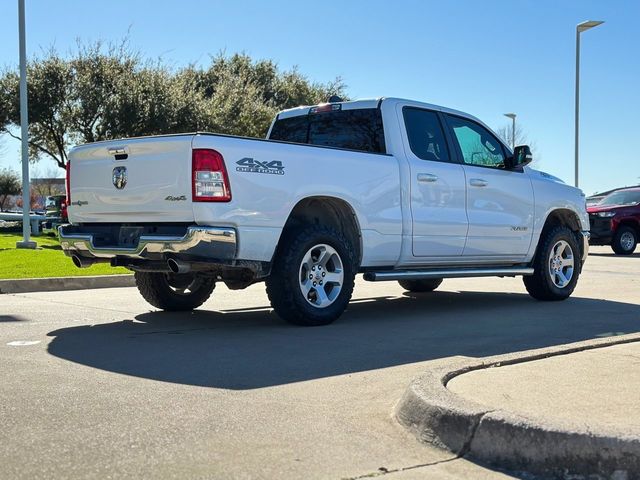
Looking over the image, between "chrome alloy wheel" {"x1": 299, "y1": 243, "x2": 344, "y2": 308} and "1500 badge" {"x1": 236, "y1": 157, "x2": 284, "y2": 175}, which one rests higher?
"1500 badge" {"x1": 236, "y1": 157, "x2": 284, "y2": 175}

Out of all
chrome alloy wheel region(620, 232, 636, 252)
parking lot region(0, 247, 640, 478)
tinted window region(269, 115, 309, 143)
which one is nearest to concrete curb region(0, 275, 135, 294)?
parking lot region(0, 247, 640, 478)

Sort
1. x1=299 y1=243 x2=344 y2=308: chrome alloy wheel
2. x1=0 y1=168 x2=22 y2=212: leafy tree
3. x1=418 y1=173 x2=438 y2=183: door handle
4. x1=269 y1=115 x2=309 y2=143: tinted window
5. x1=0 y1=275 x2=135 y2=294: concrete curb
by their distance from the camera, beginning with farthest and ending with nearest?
x1=0 y1=168 x2=22 y2=212: leafy tree, x1=0 y1=275 x2=135 y2=294: concrete curb, x1=269 y1=115 x2=309 y2=143: tinted window, x1=418 y1=173 x2=438 y2=183: door handle, x1=299 y1=243 x2=344 y2=308: chrome alloy wheel

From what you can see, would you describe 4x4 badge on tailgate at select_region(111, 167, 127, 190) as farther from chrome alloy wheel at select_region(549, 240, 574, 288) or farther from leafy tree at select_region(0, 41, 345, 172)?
leafy tree at select_region(0, 41, 345, 172)

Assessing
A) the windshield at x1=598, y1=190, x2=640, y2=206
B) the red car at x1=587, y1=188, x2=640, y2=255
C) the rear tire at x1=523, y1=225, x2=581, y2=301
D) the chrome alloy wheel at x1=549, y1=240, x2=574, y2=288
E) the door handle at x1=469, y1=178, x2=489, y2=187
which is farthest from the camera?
the windshield at x1=598, y1=190, x2=640, y2=206

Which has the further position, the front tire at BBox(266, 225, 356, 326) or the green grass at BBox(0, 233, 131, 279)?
the green grass at BBox(0, 233, 131, 279)

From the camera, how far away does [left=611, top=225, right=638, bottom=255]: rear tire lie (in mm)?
19969

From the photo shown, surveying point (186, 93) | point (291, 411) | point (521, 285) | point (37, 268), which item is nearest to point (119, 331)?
point (291, 411)

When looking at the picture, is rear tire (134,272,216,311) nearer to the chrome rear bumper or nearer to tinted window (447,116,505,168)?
the chrome rear bumper

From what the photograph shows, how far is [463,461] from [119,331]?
4213 mm

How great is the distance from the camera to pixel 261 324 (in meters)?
7.51

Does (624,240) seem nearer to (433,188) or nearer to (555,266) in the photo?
(555,266)

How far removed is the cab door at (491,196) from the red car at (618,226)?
11.6 meters

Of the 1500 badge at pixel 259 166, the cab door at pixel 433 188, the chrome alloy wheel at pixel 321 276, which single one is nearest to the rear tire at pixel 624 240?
the cab door at pixel 433 188

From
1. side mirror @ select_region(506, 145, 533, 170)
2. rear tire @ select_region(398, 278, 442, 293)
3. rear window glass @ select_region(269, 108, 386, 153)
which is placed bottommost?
rear tire @ select_region(398, 278, 442, 293)
